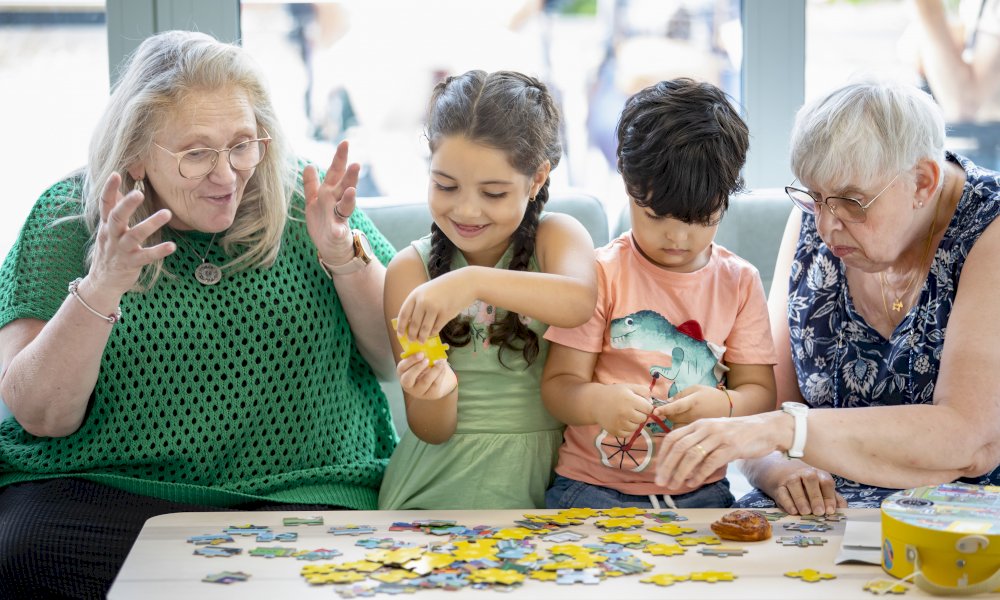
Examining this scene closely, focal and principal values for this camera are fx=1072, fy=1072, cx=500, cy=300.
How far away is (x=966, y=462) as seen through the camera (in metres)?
1.98

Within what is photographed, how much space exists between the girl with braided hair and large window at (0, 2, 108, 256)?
1.71m

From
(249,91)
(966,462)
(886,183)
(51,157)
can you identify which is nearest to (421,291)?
(249,91)

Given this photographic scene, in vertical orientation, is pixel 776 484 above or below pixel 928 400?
below

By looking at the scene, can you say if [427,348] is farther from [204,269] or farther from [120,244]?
[204,269]

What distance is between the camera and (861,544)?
1625mm

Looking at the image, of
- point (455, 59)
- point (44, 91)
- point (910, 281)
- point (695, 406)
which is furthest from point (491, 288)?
point (44, 91)

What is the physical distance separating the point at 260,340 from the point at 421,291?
1.87ft

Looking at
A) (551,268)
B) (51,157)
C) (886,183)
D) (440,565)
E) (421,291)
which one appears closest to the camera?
(440,565)

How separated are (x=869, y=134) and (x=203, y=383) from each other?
143 cm

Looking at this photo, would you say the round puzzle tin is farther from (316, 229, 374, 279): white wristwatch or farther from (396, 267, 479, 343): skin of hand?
(316, 229, 374, 279): white wristwatch

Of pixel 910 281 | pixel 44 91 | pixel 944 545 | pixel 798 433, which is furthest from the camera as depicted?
pixel 44 91

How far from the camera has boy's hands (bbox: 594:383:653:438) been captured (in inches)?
76.3

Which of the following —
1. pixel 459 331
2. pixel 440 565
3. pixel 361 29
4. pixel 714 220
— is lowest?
pixel 440 565

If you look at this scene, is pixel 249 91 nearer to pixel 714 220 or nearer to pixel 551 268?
pixel 551 268
